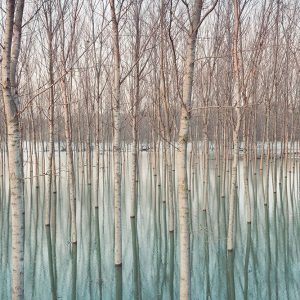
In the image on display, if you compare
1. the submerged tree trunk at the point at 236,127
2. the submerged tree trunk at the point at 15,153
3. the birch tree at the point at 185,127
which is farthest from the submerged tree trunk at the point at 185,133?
the submerged tree trunk at the point at 236,127

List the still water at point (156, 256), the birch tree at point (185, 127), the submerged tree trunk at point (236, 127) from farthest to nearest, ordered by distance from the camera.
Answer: the submerged tree trunk at point (236, 127), the still water at point (156, 256), the birch tree at point (185, 127)

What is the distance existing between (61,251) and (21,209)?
403 centimetres

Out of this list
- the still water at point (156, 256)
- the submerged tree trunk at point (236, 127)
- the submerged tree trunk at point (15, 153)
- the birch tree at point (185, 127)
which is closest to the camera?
the submerged tree trunk at point (15, 153)

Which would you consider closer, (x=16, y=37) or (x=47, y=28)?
(x=16, y=37)

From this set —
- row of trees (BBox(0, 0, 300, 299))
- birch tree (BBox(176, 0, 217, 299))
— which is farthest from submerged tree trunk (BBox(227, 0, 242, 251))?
birch tree (BBox(176, 0, 217, 299))

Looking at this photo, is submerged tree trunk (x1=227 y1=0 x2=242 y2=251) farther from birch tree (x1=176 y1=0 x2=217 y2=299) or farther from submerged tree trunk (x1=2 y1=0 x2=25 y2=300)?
submerged tree trunk (x1=2 y1=0 x2=25 y2=300)

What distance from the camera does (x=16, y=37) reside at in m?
3.00

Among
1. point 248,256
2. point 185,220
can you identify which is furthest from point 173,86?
point 185,220

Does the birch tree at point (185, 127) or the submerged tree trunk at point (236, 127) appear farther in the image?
the submerged tree trunk at point (236, 127)

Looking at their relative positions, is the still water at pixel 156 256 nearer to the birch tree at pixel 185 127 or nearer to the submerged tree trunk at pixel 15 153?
the submerged tree trunk at pixel 15 153

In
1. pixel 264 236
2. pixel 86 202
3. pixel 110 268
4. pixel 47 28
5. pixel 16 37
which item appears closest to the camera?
pixel 16 37

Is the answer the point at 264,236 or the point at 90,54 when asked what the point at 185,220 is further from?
the point at 90,54

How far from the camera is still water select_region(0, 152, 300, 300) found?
5.16 meters

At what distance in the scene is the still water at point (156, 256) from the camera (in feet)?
16.9
